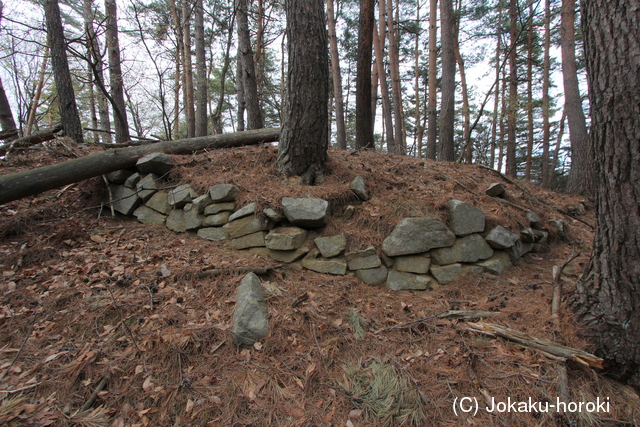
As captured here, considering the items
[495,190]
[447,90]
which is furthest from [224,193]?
[447,90]

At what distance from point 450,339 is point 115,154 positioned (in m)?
5.15

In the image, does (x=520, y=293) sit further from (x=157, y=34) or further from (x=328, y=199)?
(x=157, y=34)

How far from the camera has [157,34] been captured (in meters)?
9.64

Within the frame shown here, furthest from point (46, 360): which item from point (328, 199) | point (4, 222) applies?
point (328, 199)

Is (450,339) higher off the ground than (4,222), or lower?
lower

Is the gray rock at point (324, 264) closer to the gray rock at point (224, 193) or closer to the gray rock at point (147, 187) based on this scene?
the gray rock at point (224, 193)

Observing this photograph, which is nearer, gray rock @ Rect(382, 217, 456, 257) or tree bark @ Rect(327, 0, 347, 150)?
gray rock @ Rect(382, 217, 456, 257)

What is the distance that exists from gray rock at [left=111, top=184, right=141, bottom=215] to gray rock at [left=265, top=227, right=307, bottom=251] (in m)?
2.41

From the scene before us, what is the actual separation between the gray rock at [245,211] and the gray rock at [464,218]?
8.44 feet

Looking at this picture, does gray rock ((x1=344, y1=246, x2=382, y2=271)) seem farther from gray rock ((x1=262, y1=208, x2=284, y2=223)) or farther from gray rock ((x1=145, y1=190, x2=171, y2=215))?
gray rock ((x1=145, y1=190, x2=171, y2=215))

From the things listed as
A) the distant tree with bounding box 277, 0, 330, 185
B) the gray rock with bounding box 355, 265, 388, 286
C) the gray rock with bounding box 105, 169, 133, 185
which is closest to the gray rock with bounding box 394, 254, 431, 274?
the gray rock with bounding box 355, 265, 388, 286

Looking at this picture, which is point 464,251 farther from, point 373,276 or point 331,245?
point 331,245

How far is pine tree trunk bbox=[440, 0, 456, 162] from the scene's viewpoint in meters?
7.66

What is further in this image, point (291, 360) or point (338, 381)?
point (291, 360)
